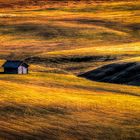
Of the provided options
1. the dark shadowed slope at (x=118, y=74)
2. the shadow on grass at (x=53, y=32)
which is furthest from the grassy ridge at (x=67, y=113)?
the shadow on grass at (x=53, y=32)

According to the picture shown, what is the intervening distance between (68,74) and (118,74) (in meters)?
8.97

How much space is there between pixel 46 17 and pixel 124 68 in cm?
7924

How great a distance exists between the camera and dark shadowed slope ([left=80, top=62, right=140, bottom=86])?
7338 cm

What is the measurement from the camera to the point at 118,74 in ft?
251

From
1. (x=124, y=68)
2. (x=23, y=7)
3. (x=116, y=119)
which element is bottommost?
(x=23, y=7)

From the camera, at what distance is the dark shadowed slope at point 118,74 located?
241ft

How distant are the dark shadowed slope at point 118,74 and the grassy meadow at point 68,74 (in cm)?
267

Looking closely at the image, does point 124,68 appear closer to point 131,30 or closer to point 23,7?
point 131,30

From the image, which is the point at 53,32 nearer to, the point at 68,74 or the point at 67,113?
the point at 68,74

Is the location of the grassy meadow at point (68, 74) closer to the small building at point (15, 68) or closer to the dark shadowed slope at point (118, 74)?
the small building at point (15, 68)

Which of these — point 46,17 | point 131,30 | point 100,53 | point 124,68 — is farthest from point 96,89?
point 46,17

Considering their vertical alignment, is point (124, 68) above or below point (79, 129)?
below

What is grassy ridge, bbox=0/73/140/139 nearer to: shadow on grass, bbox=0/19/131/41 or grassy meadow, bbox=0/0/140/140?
grassy meadow, bbox=0/0/140/140

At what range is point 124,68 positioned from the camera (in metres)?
78.5
